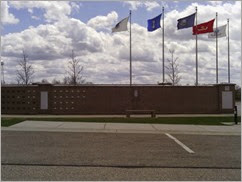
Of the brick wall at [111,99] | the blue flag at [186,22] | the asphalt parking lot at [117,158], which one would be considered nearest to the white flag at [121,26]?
the blue flag at [186,22]

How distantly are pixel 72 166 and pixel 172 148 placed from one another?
3823 mm

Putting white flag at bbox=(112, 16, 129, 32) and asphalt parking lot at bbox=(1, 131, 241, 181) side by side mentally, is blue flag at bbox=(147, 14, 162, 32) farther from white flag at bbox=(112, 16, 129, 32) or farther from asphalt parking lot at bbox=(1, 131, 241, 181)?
asphalt parking lot at bbox=(1, 131, 241, 181)

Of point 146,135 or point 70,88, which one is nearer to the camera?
point 146,135

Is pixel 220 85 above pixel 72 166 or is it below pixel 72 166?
above

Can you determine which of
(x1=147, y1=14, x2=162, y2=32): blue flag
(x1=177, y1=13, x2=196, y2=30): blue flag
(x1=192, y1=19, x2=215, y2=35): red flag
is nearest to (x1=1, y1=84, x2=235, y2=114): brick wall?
(x1=192, y1=19, x2=215, y2=35): red flag

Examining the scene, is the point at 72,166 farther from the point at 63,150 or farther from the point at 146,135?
the point at 146,135

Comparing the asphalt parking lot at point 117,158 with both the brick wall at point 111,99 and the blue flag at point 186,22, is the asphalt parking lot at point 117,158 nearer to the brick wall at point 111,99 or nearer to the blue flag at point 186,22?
the brick wall at point 111,99

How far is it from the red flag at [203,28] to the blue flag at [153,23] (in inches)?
134

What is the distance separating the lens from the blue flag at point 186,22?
115ft

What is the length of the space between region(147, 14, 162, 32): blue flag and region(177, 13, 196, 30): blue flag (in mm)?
1810

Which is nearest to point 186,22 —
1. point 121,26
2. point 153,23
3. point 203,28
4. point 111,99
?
point 203,28

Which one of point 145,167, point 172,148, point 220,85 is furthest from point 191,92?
point 145,167

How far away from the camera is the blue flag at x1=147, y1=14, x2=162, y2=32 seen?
35219 mm

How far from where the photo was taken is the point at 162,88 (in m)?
31.7
